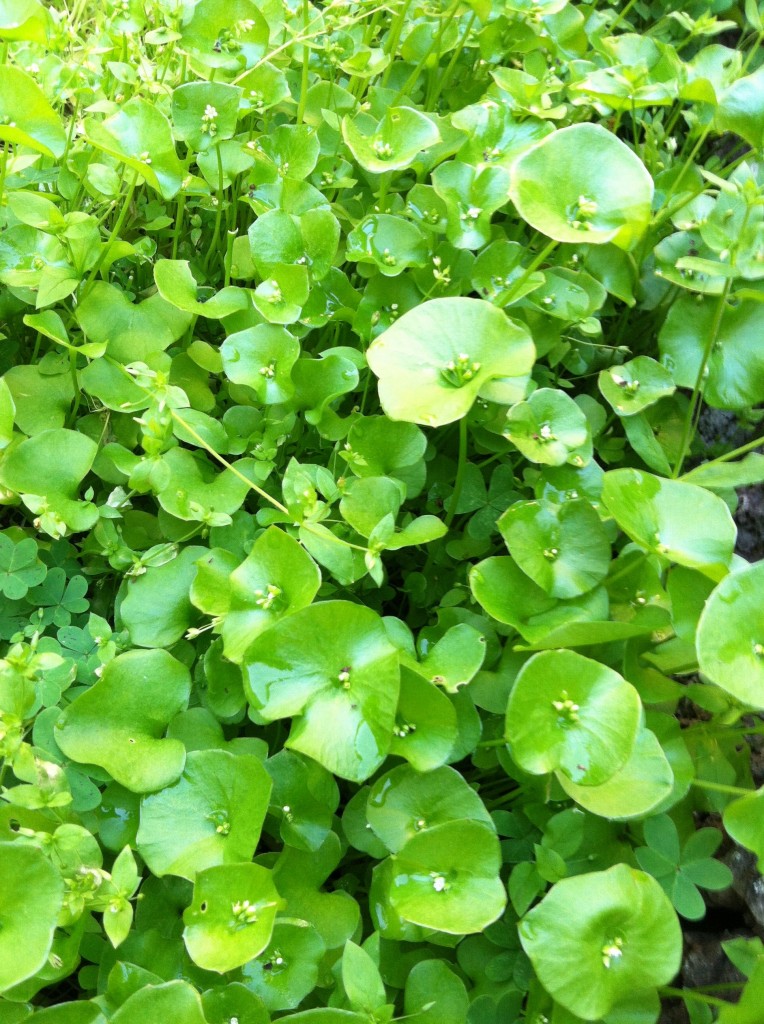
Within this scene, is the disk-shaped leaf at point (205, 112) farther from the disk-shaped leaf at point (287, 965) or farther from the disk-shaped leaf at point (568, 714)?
the disk-shaped leaf at point (287, 965)

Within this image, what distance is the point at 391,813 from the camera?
87 cm

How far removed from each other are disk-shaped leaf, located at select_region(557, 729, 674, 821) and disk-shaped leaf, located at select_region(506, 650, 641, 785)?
28 millimetres

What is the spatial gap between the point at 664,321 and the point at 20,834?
3.54ft

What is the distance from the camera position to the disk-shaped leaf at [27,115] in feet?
3.12

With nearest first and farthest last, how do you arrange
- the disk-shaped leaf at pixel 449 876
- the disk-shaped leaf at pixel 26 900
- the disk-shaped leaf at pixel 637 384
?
the disk-shaped leaf at pixel 26 900 < the disk-shaped leaf at pixel 449 876 < the disk-shaped leaf at pixel 637 384

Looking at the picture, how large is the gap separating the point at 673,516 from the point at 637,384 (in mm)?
287

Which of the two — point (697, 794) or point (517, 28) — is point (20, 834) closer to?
point (697, 794)

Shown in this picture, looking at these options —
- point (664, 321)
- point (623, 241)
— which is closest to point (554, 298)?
point (623, 241)

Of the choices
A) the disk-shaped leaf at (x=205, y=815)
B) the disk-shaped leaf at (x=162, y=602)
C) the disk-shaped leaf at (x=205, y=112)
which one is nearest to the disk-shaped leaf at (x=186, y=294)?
the disk-shaped leaf at (x=205, y=112)

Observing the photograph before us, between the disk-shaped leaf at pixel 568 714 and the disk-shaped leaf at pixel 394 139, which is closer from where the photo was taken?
the disk-shaped leaf at pixel 568 714

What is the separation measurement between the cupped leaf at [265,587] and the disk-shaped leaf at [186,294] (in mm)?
348

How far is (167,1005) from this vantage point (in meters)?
0.73

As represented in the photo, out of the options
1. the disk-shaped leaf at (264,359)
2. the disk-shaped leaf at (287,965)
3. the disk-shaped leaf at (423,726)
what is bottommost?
the disk-shaped leaf at (287,965)

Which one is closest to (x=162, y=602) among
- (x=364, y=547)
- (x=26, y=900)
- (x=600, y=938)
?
(x=364, y=547)
